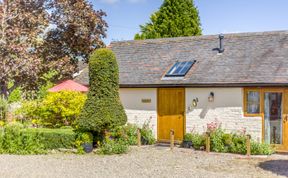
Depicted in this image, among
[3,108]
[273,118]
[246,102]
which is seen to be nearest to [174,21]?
[3,108]

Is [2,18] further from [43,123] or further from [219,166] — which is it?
[219,166]

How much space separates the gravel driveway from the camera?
37.9 ft

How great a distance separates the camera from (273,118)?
15.9 metres

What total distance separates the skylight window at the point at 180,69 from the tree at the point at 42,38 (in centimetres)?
524

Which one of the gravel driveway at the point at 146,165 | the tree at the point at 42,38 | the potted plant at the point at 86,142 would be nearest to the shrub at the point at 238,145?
the gravel driveway at the point at 146,165

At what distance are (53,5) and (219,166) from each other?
12.8m

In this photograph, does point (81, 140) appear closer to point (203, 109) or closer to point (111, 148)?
point (111, 148)

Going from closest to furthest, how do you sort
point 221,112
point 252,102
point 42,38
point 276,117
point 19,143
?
point 19,143
point 276,117
point 252,102
point 221,112
point 42,38

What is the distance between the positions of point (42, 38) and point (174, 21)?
17.7 meters

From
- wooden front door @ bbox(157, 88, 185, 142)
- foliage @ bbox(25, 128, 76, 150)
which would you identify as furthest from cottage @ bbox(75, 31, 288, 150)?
foliage @ bbox(25, 128, 76, 150)

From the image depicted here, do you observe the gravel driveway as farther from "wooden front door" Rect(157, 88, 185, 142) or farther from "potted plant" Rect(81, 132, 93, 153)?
"wooden front door" Rect(157, 88, 185, 142)

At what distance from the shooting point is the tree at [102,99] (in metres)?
15.3

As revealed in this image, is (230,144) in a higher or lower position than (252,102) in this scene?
lower

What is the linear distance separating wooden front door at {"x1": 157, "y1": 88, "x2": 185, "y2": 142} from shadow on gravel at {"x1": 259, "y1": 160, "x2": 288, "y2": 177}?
506 centimetres
